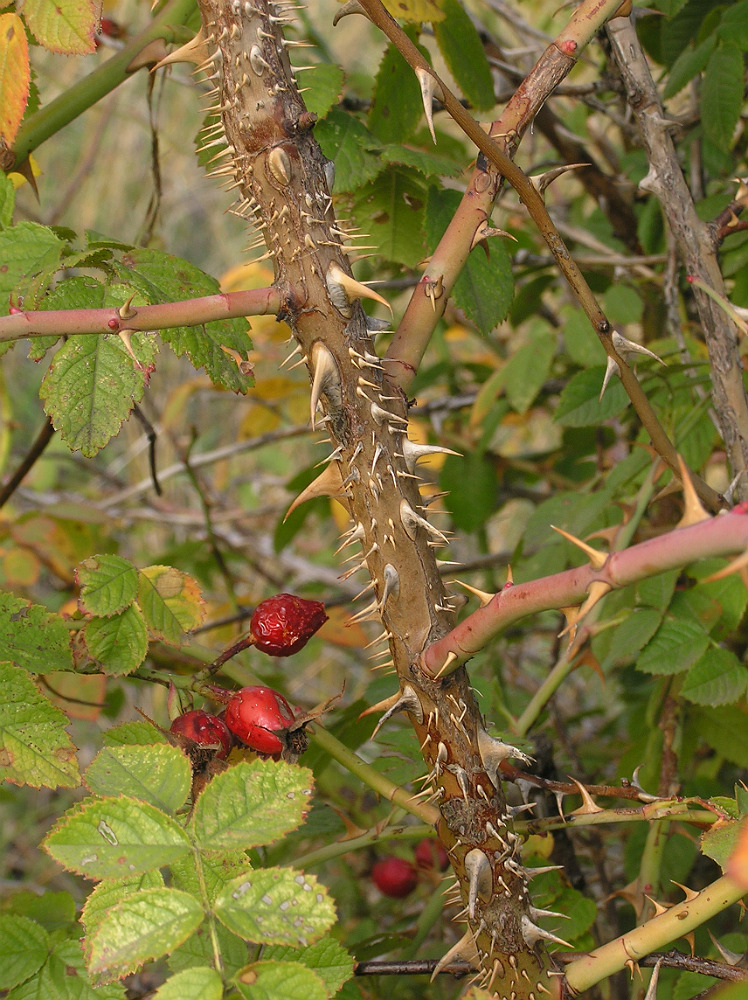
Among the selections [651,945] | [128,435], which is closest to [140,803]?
[651,945]

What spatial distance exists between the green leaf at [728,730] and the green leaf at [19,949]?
3.09 ft

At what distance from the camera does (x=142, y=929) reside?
0.61 meters

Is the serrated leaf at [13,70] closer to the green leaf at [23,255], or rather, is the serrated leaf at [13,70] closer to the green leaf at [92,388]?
the green leaf at [23,255]

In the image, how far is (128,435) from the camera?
4570 millimetres

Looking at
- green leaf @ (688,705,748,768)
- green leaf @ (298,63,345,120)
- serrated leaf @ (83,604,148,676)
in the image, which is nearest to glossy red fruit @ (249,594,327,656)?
serrated leaf @ (83,604,148,676)

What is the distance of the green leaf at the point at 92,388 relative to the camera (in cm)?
91

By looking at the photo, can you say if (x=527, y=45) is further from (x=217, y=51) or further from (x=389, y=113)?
(x=217, y=51)

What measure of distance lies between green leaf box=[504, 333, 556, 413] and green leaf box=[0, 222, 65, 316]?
3.50 feet

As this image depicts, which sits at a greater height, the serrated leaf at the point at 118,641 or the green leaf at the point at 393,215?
the green leaf at the point at 393,215

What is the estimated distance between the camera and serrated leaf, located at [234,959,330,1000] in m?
0.62

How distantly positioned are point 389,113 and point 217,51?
1.77 feet

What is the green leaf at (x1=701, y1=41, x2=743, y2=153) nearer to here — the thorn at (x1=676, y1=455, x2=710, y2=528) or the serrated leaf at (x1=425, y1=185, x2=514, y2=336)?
the serrated leaf at (x1=425, y1=185, x2=514, y2=336)

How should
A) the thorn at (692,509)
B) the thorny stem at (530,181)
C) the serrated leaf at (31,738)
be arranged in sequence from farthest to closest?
1. the serrated leaf at (31,738)
2. the thorny stem at (530,181)
3. the thorn at (692,509)

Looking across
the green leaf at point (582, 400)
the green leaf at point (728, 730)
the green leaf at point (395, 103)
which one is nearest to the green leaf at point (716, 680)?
the green leaf at point (728, 730)
